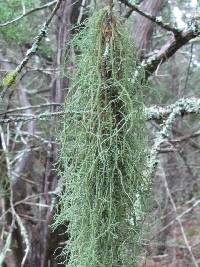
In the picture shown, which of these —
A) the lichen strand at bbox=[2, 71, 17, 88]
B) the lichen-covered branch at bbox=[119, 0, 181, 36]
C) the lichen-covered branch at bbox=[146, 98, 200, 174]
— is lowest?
the lichen-covered branch at bbox=[146, 98, 200, 174]

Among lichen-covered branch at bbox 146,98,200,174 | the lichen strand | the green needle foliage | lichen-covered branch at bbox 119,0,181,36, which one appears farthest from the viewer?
lichen-covered branch at bbox 146,98,200,174

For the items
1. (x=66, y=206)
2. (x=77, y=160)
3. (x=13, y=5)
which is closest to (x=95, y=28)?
(x=77, y=160)

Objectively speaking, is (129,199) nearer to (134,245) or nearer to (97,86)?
(134,245)

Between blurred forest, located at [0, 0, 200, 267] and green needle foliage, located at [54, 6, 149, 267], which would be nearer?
green needle foliage, located at [54, 6, 149, 267]

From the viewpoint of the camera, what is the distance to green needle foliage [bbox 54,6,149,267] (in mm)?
1075

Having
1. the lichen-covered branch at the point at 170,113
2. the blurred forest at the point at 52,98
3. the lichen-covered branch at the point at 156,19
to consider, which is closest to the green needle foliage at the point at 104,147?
the blurred forest at the point at 52,98

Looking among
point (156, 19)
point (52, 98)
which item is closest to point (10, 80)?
point (156, 19)

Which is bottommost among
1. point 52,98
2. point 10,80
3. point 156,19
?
point 52,98

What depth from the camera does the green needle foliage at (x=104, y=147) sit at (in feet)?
3.53

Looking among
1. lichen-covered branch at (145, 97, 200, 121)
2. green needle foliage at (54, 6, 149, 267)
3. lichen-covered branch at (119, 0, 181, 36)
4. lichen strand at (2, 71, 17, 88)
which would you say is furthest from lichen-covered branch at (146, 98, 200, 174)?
lichen strand at (2, 71, 17, 88)

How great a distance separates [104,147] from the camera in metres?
1.08

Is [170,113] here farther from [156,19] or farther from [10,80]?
[10,80]

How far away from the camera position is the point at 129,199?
114 cm

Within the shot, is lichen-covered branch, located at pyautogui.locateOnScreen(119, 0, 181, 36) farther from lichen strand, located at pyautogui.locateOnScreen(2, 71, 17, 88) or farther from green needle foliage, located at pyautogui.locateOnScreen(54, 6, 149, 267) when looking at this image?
lichen strand, located at pyautogui.locateOnScreen(2, 71, 17, 88)
